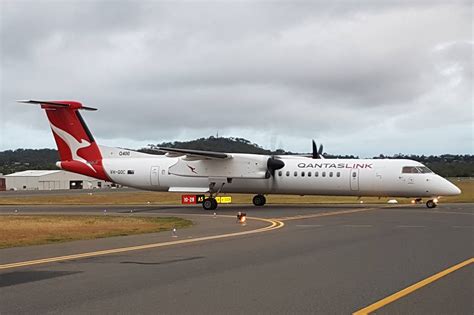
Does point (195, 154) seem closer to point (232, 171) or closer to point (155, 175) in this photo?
point (232, 171)

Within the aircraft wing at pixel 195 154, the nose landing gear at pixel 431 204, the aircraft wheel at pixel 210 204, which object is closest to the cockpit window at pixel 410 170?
the nose landing gear at pixel 431 204

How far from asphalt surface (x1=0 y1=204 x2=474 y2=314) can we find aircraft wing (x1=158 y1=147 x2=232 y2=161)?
16.8m

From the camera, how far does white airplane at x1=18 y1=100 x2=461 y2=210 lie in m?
32.7

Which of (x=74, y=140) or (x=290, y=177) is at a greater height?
(x=74, y=140)

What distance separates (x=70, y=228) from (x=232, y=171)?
15.9m

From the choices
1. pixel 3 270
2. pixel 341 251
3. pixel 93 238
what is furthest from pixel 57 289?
pixel 93 238

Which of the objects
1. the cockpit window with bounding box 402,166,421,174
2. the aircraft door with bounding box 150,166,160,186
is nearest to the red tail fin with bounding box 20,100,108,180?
the aircraft door with bounding box 150,166,160,186

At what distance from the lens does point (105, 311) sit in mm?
7156

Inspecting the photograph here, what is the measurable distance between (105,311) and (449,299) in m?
4.71

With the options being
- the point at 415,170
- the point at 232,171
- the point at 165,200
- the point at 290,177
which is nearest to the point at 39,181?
the point at 165,200

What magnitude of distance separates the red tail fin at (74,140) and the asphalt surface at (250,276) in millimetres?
22208

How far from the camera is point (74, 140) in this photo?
3816cm

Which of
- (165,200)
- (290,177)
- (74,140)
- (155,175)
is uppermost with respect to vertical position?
(74,140)

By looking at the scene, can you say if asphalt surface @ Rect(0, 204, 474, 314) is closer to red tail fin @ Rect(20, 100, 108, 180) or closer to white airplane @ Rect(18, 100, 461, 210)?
white airplane @ Rect(18, 100, 461, 210)
